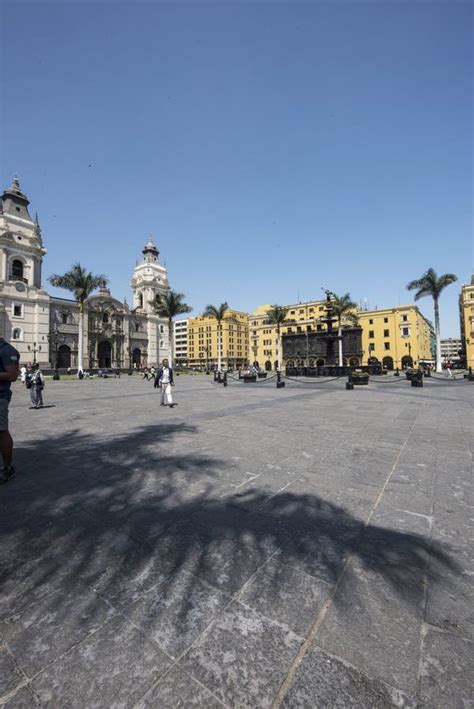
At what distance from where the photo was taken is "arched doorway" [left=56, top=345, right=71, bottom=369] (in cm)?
5369

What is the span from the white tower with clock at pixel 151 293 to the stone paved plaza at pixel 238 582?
65.9 metres

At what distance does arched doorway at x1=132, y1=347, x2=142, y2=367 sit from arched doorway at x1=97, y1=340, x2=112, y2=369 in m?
4.84

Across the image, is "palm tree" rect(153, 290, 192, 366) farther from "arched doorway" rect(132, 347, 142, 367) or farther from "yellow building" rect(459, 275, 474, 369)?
"yellow building" rect(459, 275, 474, 369)

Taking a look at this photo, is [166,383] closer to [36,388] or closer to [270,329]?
[36,388]

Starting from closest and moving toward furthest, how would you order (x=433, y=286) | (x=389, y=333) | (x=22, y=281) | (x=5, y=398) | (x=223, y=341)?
(x=5, y=398), (x=433, y=286), (x=22, y=281), (x=389, y=333), (x=223, y=341)

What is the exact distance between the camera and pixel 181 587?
2076 millimetres

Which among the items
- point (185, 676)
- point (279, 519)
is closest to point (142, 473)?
point (279, 519)

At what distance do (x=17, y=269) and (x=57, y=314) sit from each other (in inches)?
347

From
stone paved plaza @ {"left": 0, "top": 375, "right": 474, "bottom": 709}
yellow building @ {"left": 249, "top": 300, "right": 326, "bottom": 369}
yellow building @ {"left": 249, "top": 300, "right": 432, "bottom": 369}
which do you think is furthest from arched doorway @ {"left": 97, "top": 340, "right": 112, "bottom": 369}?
stone paved plaza @ {"left": 0, "top": 375, "right": 474, "bottom": 709}

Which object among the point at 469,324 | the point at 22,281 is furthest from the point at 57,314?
the point at 469,324

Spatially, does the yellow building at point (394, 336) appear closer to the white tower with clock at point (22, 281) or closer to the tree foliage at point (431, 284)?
the tree foliage at point (431, 284)

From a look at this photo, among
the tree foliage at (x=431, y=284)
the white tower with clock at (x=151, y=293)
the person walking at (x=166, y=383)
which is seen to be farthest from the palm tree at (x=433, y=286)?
the white tower with clock at (x=151, y=293)

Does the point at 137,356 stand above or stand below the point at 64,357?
above

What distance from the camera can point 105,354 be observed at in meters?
61.3
